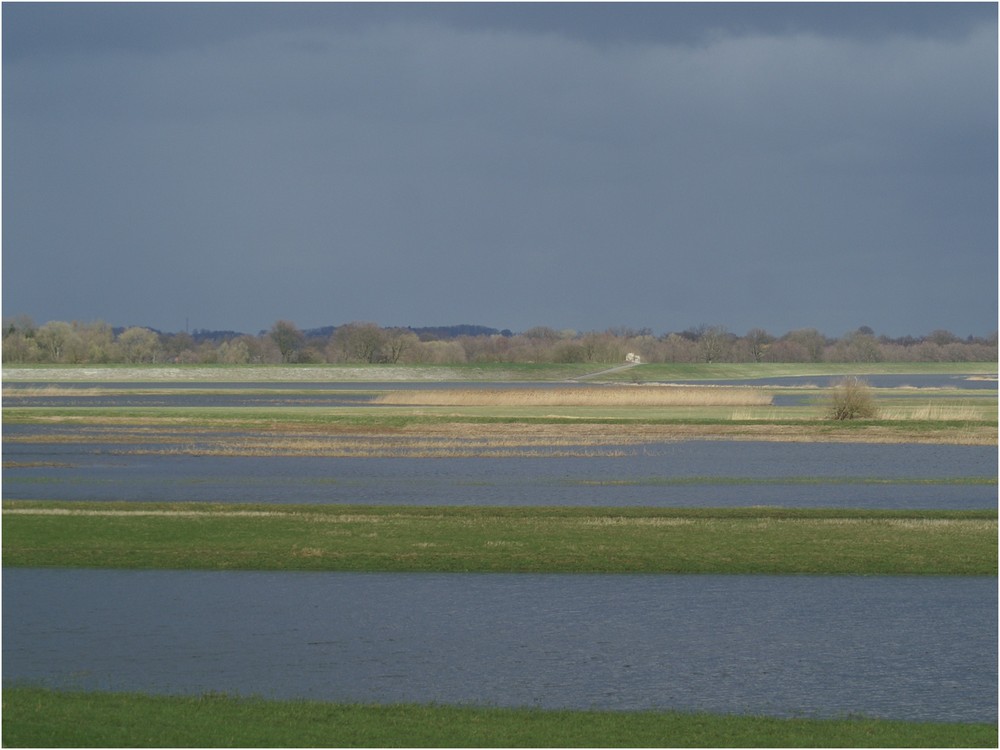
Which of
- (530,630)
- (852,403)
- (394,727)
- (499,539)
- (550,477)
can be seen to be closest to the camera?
(394,727)

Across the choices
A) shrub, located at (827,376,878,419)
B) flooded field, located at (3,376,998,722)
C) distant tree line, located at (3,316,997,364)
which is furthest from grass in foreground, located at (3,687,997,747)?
distant tree line, located at (3,316,997,364)

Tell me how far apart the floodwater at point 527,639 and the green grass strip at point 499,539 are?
0.77 m

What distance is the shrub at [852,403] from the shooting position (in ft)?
173

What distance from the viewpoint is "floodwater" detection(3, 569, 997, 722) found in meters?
12.7

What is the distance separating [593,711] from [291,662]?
149 inches

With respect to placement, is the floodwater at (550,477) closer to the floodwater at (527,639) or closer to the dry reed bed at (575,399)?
the floodwater at (527,639)

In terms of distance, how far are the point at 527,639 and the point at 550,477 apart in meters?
18.2

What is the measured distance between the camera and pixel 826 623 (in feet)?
51.6

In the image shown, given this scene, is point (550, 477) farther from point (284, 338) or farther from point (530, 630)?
point (284, 338)

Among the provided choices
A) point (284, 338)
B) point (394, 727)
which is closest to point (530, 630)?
point (394, 727)

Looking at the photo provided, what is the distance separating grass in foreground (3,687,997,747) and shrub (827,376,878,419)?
4265cm

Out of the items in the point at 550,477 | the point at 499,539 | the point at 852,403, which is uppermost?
Answer: the point at 852,403

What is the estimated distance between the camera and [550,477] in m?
33.1

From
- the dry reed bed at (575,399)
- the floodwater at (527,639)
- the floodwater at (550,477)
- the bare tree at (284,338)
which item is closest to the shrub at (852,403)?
the floodwater at (550,477)
